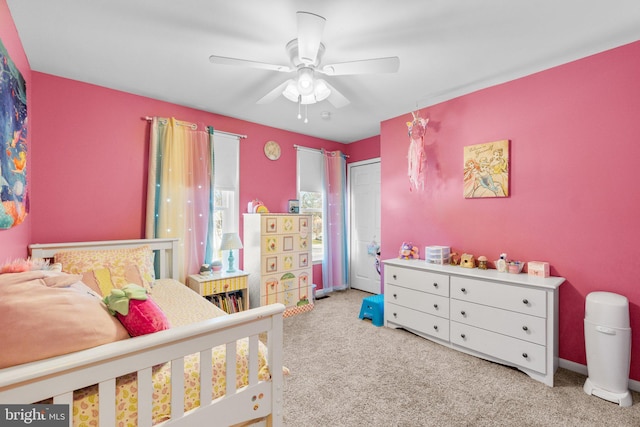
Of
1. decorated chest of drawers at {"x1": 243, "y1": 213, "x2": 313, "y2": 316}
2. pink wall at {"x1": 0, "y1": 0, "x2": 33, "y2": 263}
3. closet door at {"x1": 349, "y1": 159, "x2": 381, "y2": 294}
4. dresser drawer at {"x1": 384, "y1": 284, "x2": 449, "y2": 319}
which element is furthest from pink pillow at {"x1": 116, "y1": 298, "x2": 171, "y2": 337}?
closet door at {"x1": 349, "y1": 159, "x2": 381, "y2": 294}

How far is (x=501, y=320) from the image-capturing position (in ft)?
7.62

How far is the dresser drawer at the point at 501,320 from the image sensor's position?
2.14 m

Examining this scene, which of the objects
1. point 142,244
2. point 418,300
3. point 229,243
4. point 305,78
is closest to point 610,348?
point 418,300

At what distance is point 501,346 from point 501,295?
0.42 meters

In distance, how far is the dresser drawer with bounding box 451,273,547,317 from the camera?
214cm

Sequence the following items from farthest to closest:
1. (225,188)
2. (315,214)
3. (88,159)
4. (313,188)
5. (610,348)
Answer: (315,214), (313,188), (225,188), (88,159), (610,348)

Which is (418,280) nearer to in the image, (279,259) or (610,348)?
(610,348)

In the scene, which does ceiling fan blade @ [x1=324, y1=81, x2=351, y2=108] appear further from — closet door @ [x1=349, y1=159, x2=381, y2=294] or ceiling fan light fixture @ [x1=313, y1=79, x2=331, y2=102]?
closet door @ [x1=349, y1=159, x2=381, y2=294]

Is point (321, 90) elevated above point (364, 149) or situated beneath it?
situated beneath

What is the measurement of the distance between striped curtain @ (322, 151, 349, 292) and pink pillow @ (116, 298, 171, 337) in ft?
11.4

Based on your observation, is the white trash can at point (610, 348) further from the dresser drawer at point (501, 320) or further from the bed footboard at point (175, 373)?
the bed footboard at point (175, 373)

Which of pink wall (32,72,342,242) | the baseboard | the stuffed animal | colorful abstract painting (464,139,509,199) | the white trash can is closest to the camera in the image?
the white trash can

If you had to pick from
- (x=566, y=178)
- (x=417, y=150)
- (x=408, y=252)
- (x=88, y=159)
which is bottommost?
(x=408, y=252)

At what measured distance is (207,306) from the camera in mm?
2164
